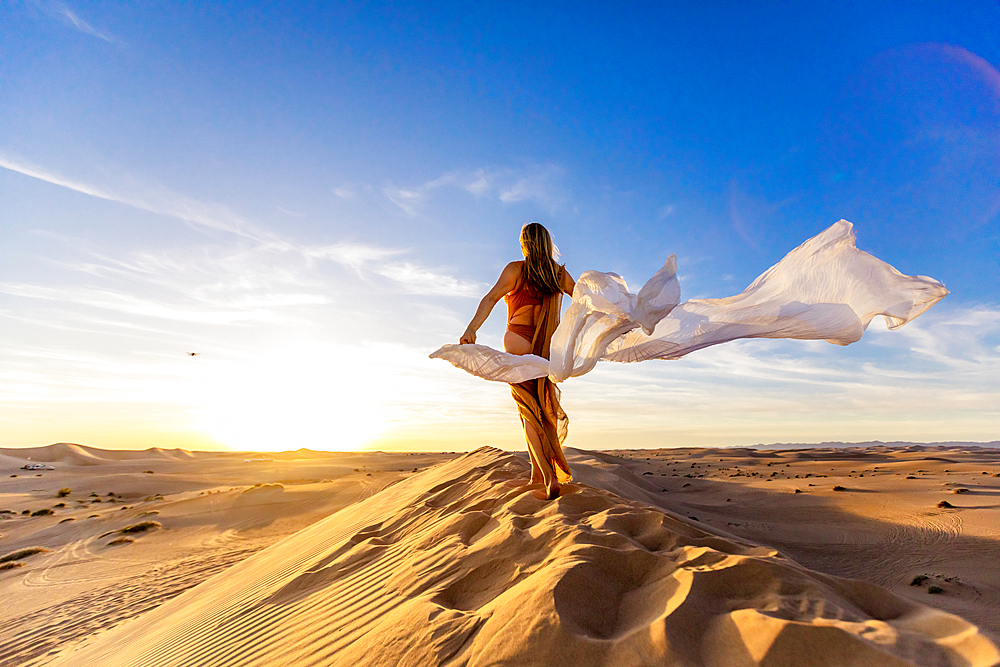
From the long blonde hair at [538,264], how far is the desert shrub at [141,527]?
985 cm

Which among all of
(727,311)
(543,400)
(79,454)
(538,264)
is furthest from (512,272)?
(79,454)

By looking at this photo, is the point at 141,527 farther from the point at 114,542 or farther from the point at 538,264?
the point at 538,264

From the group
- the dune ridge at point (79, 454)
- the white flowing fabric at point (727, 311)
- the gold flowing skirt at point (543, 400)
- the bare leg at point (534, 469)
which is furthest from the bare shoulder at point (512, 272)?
the dune ridge at point (79, 454)

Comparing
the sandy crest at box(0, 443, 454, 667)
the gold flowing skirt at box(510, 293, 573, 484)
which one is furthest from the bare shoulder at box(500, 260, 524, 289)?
the sandy crest at box(0, 443, 454, 667)

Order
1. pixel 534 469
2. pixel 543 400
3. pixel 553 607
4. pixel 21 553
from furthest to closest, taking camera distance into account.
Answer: pixel 21 553
pixel 534 469
pixel 543 400
pixel 553 607

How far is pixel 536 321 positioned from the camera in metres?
4.40

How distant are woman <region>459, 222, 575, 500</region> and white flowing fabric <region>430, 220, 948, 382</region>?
0.31m

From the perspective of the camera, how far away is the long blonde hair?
174 inches

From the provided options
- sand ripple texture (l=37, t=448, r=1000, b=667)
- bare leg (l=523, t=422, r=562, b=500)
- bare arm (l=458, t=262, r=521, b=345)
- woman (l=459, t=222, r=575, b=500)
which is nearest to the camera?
sand ripple texture (l=37, t=448, r=1000, b=667)

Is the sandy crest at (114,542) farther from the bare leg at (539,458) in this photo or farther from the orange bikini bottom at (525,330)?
the orange bikini bottom at (525,330)

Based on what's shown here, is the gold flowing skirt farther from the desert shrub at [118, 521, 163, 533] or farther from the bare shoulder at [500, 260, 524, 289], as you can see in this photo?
the desert shrub at [118, 521, 163, 533]

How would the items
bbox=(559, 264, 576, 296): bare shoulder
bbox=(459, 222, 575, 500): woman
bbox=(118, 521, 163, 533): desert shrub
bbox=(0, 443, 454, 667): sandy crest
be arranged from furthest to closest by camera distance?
1. bbox=(118, 521, 163, 533): desert shrub
2. bbox=(0, 443, 454, 667): sandy crest
3. bbox=(559, 264, 576, 296): bare shoulder
4. bbox=(459, 222, 575, 500): woman

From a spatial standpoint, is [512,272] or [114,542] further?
[114,542]

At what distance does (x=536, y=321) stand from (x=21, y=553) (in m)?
10.9
